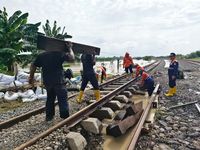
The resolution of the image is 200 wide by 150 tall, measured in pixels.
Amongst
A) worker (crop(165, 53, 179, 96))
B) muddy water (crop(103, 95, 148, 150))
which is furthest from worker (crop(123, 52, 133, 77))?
muddy water (crop(103, 95, 148, 150))

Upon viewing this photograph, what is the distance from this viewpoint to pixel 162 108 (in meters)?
7.89

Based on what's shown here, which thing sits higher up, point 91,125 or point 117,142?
point 91,125

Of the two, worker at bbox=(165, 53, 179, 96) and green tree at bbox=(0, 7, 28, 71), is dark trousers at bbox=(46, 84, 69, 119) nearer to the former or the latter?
worker at bbox=(165, 53, 179, 96)

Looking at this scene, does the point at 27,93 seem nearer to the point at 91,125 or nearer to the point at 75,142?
the point at 91,125

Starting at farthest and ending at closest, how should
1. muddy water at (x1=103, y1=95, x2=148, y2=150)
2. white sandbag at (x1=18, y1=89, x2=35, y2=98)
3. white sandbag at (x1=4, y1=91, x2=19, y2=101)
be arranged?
white sandbag at (x1=18, y1=89, x2=35, y2=98), white sandbag at (x1=4, y1=91, x2=19, y2=101), muddy water at (x1=103, y1=95, x2=148, y2=150)

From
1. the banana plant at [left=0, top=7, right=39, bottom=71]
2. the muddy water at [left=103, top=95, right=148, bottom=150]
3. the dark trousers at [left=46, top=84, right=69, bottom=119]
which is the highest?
the banana plant at [left=0, top=7, right=39, bottom=71]

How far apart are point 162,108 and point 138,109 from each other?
150 cm

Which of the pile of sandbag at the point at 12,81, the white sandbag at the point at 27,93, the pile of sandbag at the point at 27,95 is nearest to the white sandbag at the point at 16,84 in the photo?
the pile of sandbag at the point at 12,81

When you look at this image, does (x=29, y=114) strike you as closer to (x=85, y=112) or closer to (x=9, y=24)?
(x=85, y=112)

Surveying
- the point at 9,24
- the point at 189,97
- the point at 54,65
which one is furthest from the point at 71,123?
the point at 9,24

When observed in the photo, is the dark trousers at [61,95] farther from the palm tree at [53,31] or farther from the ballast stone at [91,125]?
the palm tree at [53,31]

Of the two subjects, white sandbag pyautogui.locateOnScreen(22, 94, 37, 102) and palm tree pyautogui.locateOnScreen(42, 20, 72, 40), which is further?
palm tree pyautogui.locateOnScreen(42, 20, 72, 40)

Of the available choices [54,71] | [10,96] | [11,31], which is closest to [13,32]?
[11,31]

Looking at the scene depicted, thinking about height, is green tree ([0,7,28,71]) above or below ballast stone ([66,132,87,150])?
above
